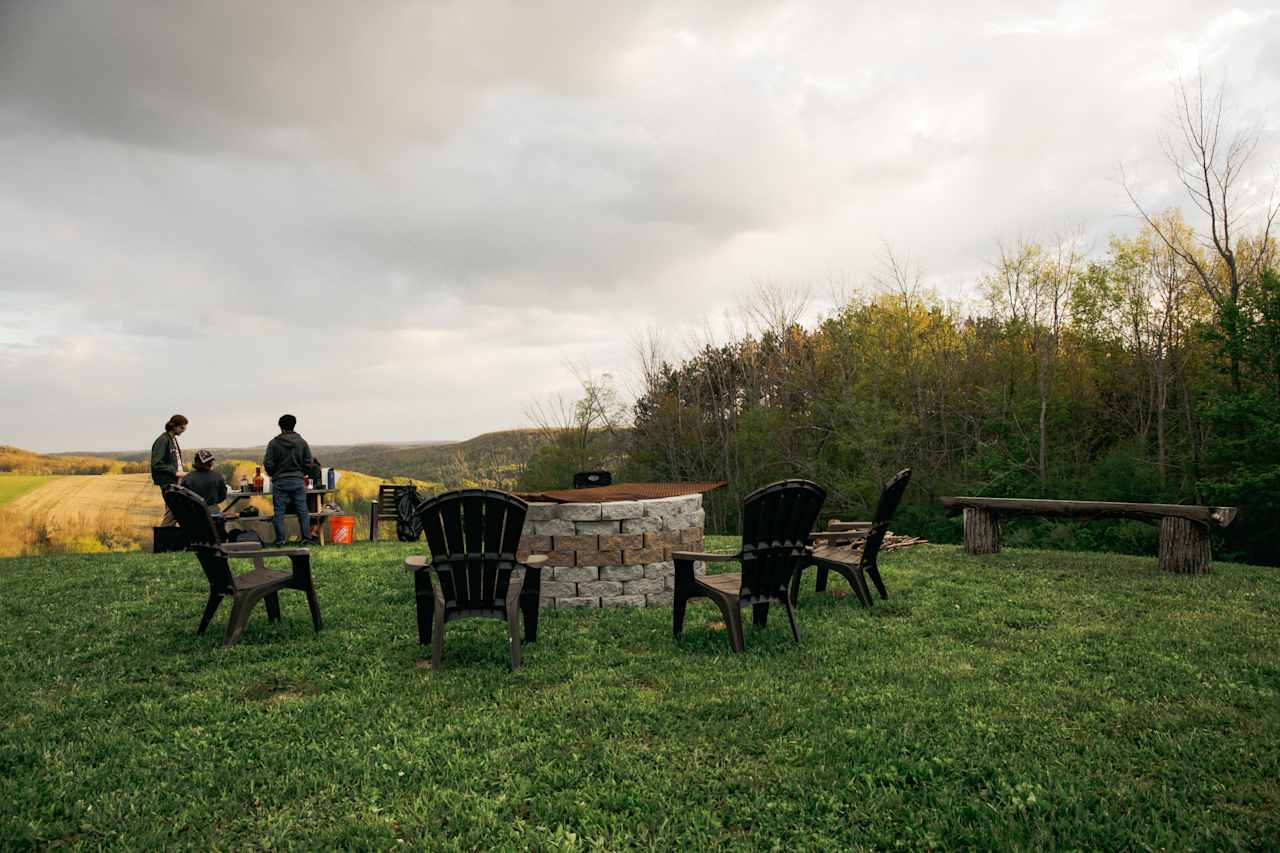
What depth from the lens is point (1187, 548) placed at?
658 cm

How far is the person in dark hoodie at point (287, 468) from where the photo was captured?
9.02m

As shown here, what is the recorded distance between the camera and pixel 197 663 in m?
4.08

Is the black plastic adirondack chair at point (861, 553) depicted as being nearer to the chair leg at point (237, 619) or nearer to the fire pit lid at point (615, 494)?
the fire pit lid at point (615, 494)

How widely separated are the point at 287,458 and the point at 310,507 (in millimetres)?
1933

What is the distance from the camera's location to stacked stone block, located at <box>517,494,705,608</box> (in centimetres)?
542

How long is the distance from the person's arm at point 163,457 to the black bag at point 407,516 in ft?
10.6

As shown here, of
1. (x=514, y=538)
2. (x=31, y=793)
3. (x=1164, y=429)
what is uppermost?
(x=1164, y=429)

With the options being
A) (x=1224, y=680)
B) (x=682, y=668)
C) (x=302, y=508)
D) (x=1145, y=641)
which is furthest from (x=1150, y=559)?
(x=302, y=508)

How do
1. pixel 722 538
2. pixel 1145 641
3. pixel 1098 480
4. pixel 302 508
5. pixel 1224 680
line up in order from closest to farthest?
pixel 1224 680 < pixel 1145 641 < pixel 302 508 < pixel 722 538 < pixel 1098 480

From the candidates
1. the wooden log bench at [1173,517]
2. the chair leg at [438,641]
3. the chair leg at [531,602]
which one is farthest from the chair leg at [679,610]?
the wooden log bench at [1173,517]

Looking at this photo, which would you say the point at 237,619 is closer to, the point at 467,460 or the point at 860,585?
the point at 860,585

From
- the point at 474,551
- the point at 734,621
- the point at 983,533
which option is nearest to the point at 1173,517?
the point at 983,533

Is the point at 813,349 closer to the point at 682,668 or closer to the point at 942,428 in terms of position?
the point at 942,428

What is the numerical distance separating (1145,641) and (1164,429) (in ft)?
33.6
